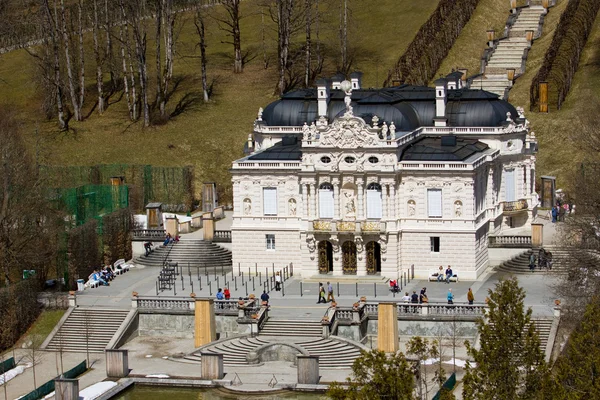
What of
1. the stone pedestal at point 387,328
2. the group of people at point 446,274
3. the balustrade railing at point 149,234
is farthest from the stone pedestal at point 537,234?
the balustrade railing at point 149,234

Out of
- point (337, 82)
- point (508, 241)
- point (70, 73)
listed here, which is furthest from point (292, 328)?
point (70, 73)

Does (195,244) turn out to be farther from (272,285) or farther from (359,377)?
(359,377)

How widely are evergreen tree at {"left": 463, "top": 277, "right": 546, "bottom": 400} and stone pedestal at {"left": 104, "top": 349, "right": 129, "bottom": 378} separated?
2557cm

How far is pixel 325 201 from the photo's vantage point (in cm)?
10019

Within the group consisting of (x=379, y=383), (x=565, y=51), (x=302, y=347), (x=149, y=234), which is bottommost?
(x=302, y=347)

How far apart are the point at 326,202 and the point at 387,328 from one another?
47.2ft

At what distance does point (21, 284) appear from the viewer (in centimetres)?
9531

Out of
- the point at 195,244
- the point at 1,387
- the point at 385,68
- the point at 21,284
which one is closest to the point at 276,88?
the point at 385,68

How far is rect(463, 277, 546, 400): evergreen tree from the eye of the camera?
62.2 metres

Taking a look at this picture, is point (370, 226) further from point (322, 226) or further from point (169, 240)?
point (169, 240)

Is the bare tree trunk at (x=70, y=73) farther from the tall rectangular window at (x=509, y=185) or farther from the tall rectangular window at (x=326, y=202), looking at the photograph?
the tall rectangular window at (x=509, y=185)

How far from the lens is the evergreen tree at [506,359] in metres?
62.2

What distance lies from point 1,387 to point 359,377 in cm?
2861

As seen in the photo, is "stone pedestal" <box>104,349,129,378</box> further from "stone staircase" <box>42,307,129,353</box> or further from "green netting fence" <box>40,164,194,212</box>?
"green netting fence" <box>40,164,194,212</box>
